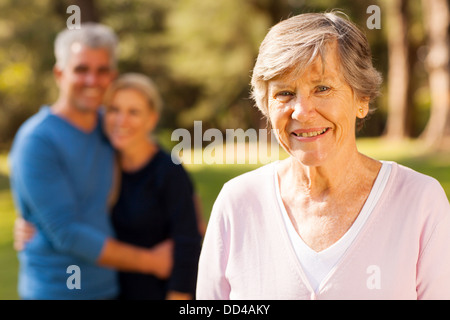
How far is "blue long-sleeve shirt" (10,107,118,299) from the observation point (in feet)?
10.0

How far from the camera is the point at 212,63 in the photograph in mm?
24719

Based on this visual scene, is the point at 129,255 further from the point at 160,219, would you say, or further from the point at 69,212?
the point at 69,212

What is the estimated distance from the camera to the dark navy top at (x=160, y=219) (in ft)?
10.3

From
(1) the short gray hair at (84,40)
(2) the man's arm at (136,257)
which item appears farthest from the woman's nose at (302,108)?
(1) the short gray hair at (84,40)

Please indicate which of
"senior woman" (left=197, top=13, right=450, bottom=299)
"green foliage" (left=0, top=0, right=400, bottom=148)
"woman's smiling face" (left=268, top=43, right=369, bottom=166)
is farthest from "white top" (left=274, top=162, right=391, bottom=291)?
"green foliage" (left=0, top=0, right=400, bottom=148)

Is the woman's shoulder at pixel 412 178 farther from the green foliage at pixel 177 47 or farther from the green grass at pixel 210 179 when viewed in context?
the green foliage at pixel 177 47

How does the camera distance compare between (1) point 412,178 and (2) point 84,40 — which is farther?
(2) point 84,40

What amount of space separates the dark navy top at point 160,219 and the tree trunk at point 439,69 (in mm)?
10501

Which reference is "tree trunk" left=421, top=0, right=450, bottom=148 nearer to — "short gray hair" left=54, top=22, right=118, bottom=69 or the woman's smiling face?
"short gray hair" left=54, top=22, right=118, bottom=69

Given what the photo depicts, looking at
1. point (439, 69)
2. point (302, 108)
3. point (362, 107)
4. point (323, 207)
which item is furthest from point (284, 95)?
point (439, 69)

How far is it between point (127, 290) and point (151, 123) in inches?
35.9

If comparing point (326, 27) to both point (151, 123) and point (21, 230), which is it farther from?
point (21, 230)

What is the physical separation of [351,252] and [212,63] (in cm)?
2320

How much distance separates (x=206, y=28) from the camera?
2338cm
